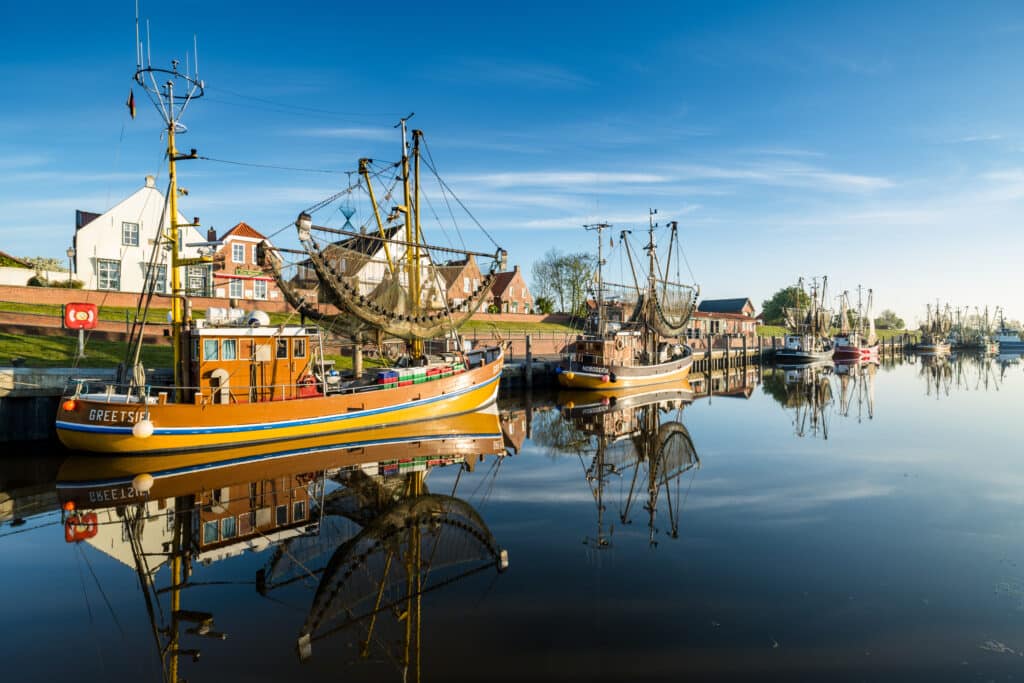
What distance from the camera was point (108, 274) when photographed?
138ft

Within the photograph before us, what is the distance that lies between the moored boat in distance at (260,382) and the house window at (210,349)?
0.03 m

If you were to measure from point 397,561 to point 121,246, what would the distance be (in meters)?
43.2

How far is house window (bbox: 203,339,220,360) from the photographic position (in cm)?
1905

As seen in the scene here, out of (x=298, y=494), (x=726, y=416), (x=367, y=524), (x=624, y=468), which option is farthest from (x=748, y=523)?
(x=726, y=416)

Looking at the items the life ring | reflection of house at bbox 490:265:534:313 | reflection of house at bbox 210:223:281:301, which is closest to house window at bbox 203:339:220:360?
the life ring

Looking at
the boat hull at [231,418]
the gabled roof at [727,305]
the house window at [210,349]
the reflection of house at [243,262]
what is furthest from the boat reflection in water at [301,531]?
the gabled roof at [727,305]

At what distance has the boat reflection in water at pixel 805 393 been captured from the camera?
87.0ft

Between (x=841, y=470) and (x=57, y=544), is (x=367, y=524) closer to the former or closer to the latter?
(x=57, y=544)

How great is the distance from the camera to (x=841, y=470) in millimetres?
17656

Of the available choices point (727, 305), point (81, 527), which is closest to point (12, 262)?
point (81, 527)

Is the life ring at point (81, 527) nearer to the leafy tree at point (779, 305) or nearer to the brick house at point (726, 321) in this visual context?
the brick house at point (726, 321)

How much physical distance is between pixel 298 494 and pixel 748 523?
10.6 metres

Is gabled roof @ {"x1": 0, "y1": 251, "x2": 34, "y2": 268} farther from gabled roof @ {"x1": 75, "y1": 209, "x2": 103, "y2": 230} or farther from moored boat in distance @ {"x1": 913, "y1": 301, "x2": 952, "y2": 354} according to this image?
moored boat in distance @ {"x1": 913, "y1": 301, "x2": 952, "y2": 354}

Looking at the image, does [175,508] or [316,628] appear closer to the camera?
[316,628]
